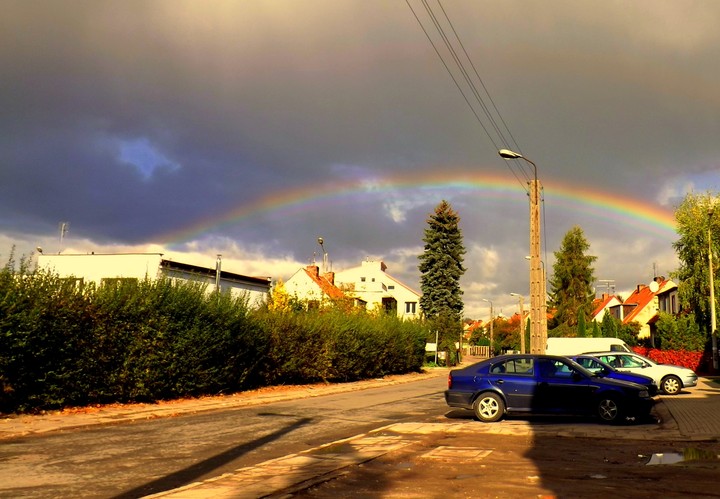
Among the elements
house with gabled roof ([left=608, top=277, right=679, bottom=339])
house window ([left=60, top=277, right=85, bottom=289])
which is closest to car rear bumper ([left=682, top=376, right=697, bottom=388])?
house window ([left=60, top=277, right=85, bottom=289])

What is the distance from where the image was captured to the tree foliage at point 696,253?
42.6m

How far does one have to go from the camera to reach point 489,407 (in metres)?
13.6

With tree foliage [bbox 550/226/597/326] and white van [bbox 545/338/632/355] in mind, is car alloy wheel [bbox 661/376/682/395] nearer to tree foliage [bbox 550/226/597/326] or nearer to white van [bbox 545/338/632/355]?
white van [bbox 545/338/632/355]

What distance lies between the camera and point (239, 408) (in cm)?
1802

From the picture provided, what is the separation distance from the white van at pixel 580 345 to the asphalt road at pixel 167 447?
1858 centimetres

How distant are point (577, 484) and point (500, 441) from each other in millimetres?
3686

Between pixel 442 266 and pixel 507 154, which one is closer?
pixel 507 154

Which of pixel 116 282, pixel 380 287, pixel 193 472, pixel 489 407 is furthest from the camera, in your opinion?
pixel 380 287

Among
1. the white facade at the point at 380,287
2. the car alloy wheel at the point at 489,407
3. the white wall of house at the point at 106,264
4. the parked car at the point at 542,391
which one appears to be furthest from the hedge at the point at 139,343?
the white facade at the point at 380,287

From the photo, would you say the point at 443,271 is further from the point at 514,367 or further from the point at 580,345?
the point at 514,367

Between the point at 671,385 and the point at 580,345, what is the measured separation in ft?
40.0

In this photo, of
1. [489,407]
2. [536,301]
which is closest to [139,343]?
[489,407]

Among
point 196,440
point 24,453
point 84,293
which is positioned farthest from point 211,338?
point 24,453

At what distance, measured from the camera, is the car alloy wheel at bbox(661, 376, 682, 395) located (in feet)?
71.3
